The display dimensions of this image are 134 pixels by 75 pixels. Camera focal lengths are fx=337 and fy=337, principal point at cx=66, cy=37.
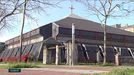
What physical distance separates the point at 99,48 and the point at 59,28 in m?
7.03

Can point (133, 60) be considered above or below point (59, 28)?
below

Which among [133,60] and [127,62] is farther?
[133,60]

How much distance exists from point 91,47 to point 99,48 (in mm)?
1758

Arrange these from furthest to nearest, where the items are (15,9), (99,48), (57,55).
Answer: (99,48) → (57,55) → (15,9)

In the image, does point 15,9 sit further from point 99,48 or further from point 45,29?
point 45,29

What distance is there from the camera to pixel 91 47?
5172 cm

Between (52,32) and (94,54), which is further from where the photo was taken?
(52,32)

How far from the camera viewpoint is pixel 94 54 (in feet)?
161

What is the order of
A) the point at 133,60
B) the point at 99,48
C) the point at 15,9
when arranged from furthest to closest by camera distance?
1. the point at 99,48
2. the point at 133,60
3. the point at 15,9

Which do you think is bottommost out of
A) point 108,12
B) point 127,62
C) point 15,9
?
point 127,62

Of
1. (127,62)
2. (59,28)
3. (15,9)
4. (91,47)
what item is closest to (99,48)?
(91,47)

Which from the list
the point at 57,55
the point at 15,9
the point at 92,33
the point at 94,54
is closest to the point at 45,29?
the point at 92,33

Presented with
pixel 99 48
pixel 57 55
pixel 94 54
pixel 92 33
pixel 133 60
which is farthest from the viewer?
pixel 92 33

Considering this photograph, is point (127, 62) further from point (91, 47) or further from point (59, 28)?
point (59, 28)
